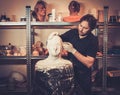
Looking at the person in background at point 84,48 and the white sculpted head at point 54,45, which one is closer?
the white sculpted head at point 54,45

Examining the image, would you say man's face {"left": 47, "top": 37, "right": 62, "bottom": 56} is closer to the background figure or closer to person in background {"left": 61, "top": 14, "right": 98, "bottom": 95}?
the background figure

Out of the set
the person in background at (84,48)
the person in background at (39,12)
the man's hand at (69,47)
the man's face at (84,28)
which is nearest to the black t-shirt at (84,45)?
the person in background at (84,48)

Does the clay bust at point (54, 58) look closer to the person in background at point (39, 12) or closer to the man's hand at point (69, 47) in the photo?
the man's hand at point (69, 47)

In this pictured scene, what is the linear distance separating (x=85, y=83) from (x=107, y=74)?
0.62 meters

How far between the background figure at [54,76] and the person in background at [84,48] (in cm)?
33

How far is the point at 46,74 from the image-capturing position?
262 cm

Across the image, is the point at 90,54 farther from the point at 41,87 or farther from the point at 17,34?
the point at 17,34

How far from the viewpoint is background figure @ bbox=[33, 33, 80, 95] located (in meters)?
2.61

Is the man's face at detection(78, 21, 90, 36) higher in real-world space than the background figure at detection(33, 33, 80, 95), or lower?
higher

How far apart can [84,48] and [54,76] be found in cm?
67

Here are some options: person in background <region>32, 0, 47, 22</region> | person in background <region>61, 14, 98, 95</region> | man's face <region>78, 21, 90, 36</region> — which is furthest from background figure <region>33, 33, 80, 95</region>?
person in background <region>32, 0, 47, 22</region>

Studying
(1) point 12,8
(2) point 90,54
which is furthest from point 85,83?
(1) point 12,8

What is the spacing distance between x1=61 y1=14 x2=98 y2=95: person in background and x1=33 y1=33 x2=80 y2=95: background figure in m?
0.33

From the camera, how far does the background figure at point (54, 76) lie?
103 inches
